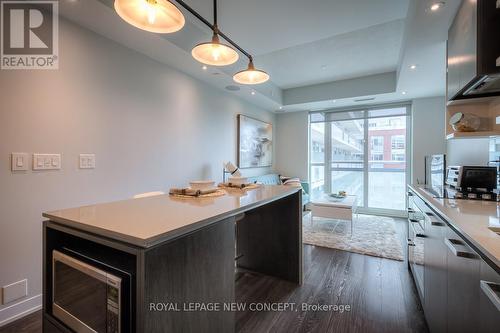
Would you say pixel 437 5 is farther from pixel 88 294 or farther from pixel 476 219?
pixel 88 294

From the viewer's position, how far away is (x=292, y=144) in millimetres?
5891

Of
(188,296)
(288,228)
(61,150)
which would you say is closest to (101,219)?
(188,296)

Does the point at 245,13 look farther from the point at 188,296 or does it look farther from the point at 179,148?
the point at 188,296

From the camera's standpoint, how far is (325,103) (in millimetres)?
5098

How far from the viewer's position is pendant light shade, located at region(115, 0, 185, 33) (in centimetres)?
125

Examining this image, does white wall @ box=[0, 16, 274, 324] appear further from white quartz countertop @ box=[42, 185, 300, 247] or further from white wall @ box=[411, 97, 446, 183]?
white wall @ box=[411, 97, 446, 183]

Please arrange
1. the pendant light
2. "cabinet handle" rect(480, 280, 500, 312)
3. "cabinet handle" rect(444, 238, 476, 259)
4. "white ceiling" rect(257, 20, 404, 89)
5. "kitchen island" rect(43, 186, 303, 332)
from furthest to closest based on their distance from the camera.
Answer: "white ceiling" rect(257, 20, 404, 89) < the pendant light < "cabinet handle" rect(444, 238, 476, 259) < "kitchen island" rect(43, 186, 303, 332) < "cabinet handle" rect(480, 280, 500, 312)

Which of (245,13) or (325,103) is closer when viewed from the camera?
(245,13)

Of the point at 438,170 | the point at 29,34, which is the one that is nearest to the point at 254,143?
the point at 438,170

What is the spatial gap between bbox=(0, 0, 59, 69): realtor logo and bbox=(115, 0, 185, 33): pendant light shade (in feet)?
3.60

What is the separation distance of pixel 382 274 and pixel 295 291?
1045mm

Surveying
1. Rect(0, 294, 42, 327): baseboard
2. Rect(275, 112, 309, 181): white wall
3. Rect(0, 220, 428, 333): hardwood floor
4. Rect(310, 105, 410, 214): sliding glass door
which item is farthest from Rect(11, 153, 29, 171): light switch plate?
Rect(310, 105, 410, 214): sliding glass door

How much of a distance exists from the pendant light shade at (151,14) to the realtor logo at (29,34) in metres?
1.10

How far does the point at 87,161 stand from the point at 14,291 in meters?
1.13
